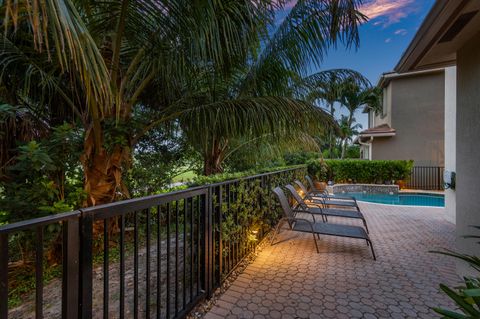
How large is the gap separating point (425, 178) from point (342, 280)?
1307cm

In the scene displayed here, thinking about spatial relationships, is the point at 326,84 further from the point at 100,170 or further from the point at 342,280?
the point at 100,170

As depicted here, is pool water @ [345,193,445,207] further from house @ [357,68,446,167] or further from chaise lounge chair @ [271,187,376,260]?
chaise lounge chair @ [271,187,376,260]

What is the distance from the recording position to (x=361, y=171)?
41.5 ft

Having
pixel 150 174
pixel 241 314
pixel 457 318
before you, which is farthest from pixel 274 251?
pixel 150 174

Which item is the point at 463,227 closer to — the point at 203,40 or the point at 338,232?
the point at 338,232

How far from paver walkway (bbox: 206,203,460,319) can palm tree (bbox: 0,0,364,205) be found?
220 cm

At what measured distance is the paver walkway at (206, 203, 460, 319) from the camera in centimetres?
254

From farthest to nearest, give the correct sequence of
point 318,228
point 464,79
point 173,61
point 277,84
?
point 277,84
point 318,228
point 173,61
point 464,79

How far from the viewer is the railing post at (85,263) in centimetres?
133

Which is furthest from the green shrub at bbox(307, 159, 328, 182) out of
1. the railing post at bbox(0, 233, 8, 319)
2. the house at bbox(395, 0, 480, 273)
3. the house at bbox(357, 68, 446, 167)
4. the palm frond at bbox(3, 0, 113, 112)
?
the railing post at bbox(0, 233, 8, 319)

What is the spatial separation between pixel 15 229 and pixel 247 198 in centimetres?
299

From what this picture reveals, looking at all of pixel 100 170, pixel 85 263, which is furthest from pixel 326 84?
pixel 85 263

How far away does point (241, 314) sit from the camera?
8.04ft

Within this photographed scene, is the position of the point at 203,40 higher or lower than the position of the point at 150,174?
higher
